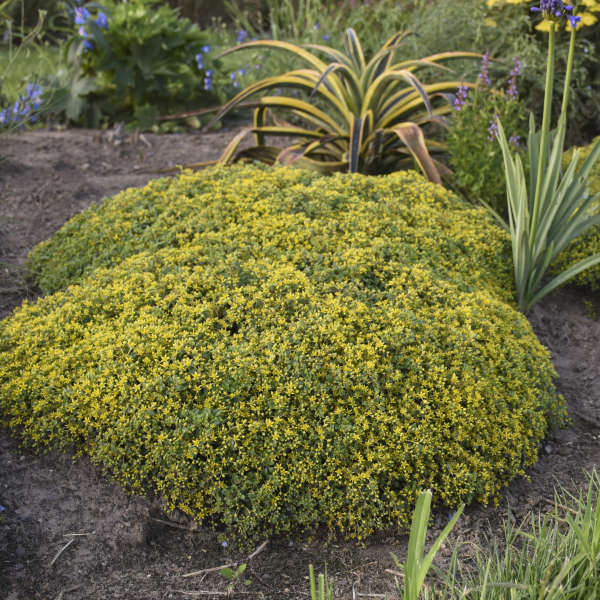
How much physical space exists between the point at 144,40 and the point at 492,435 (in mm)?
4737

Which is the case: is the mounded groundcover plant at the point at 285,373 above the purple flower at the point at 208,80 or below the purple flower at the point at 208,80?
below

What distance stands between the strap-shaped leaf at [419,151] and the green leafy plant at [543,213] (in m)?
0.61

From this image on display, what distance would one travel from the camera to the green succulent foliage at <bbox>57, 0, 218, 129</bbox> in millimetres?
5488

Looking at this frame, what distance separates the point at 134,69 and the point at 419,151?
3108mm

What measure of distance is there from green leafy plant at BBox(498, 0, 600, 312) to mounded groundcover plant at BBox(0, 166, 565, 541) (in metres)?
0.35

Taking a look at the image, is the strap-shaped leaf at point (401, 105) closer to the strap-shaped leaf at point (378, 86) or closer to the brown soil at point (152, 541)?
the strap-shaped leaf at point (378, 86)

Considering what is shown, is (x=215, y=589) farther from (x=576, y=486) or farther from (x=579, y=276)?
(x=579, y=276)

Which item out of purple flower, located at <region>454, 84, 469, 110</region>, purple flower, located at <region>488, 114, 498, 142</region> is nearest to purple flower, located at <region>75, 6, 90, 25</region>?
purple flower, located at <region>454, 84, 469, 110</region>

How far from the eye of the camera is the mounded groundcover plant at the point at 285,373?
2.13 metres

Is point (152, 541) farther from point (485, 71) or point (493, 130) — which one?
point (485, 71)

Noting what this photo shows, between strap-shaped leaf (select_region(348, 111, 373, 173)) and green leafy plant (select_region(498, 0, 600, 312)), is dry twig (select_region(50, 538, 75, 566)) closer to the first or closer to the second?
green leafy plant (select_region(498, 0, 600, 312))

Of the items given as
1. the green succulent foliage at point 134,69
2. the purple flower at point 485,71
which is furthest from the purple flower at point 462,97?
the green succulent foliage at point 134,69

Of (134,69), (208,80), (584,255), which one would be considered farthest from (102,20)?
(584,255)

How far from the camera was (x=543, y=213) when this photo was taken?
3271mm
